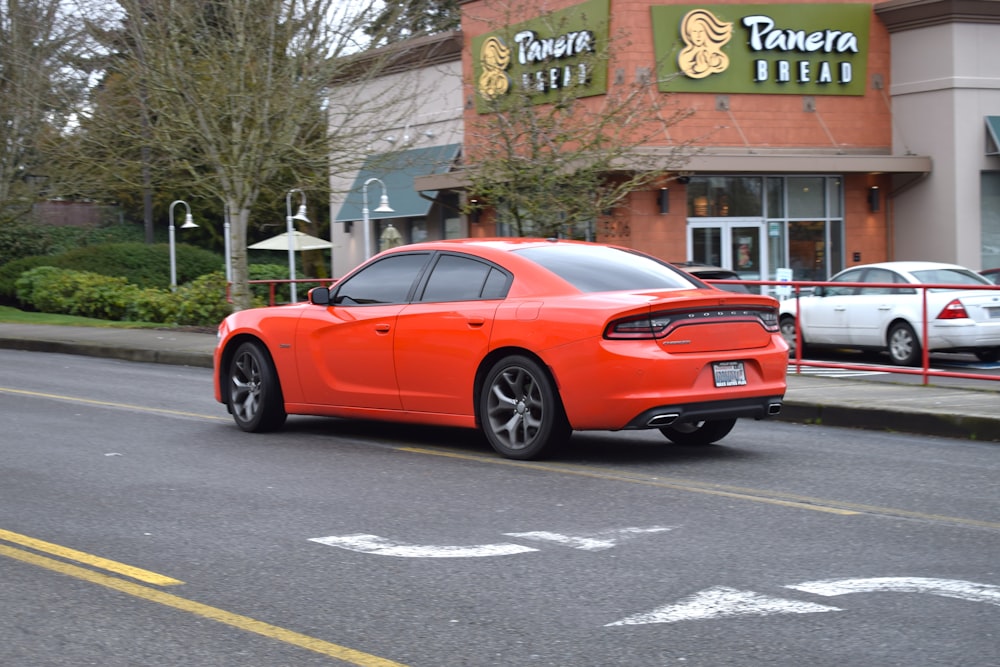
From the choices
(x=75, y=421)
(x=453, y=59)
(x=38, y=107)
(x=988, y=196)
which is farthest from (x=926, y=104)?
(x=75, y=421)

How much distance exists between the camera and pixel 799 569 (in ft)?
19.3

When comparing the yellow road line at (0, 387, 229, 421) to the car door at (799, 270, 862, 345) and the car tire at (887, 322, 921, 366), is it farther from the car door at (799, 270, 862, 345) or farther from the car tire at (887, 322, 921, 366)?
the car tire at (887, 322, 921, 366)

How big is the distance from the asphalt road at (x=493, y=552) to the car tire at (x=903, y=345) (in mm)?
5777

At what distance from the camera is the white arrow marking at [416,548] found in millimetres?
6250

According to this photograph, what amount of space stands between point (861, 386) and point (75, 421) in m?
7.80

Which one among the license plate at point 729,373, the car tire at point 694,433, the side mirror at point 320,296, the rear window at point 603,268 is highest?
the rear window at point 603,268

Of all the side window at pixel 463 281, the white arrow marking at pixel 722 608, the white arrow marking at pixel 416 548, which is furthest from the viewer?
the side window at pixel 463 281

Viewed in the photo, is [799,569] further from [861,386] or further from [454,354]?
[861,386]

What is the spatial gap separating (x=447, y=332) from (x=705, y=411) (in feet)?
6.37

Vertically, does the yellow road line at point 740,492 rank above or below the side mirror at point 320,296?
below

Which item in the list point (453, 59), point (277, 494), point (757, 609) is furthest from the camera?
point (453, 59)

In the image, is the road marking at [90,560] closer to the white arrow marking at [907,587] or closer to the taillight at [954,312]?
the white arrow marking at [907,587]

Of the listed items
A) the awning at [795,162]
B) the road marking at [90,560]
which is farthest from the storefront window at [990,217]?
the road marking at [90,560]

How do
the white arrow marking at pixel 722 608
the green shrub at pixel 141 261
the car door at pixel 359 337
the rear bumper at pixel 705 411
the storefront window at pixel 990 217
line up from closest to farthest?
1. the white arrow marking at pixel 722 608
2. the rear bumper at pixel 705 411
3. the car door at pixel 359 337
4. the storefront window at pixel 990 217
5. the green shrub at pixel 141 261
